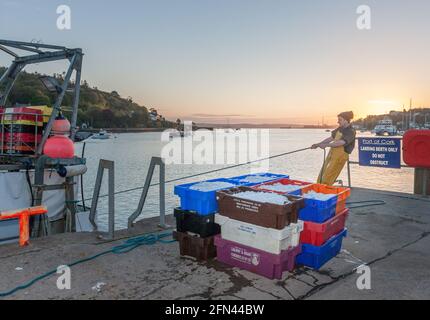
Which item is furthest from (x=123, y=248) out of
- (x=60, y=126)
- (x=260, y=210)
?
(x=60, y=126)

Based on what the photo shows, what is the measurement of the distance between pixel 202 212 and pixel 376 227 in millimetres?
3491

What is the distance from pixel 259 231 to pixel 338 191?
60.8 inches

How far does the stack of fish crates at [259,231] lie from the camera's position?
12.7ft

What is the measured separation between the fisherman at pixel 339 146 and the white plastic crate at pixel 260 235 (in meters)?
3.10

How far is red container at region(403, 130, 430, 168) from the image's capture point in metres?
9.25

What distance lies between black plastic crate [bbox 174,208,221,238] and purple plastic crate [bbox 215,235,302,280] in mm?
150

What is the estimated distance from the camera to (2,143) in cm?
771

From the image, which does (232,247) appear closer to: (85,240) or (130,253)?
(130,253)

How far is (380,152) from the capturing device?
10.6 meters

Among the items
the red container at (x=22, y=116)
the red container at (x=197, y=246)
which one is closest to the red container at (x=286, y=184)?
the red container at (x=197, y=246)

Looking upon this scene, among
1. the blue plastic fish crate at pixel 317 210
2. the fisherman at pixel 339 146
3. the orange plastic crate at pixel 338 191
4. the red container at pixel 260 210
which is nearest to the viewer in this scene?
the red container at pixel 260 210

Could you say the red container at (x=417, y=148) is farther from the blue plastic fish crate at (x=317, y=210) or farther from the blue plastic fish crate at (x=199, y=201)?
the blue plastic fish crate at (x=199, y=201)

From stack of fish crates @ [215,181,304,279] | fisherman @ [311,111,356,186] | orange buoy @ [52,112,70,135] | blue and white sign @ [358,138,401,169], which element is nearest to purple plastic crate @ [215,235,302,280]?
stack of fish crates @ [215,181,304,279]

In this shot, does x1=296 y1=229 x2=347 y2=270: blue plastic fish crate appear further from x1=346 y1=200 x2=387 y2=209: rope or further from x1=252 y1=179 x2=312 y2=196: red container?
x1=346 y1=200 x2=387 y2=209: rope
